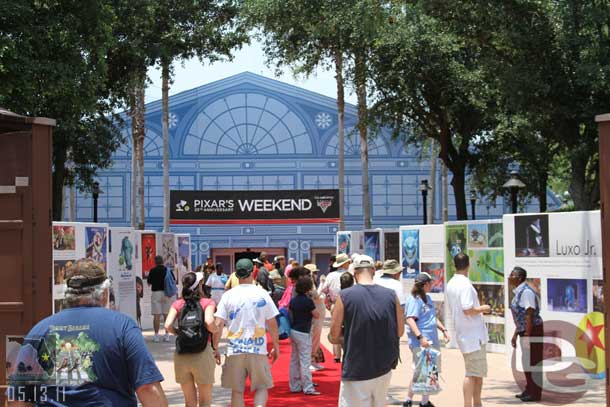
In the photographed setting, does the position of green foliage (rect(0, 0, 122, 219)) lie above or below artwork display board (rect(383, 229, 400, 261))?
above

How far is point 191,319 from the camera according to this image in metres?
10.2

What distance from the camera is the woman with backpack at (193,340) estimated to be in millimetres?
10117

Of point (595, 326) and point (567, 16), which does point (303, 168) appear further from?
point (595, 326)

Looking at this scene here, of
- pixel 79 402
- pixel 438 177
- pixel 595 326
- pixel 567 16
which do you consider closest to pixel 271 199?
pixel 438 177

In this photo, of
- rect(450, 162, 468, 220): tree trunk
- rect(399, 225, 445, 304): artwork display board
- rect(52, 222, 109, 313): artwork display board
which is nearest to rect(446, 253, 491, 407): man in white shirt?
rect(52, 222, 109, 313): artwork display board

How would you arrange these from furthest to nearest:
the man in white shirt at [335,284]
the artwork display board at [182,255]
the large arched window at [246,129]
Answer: the large arched window at [246,129] → the artwork display board at [182,255] → the man in white shirt at [335,284]

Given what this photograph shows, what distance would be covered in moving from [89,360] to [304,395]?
350 inches

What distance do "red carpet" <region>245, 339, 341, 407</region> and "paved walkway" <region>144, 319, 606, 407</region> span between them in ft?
0.37

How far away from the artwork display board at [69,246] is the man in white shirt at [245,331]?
19.3 ft

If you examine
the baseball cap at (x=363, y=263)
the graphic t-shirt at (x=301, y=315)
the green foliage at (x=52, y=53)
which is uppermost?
the green foliage at (x=52, y=53)

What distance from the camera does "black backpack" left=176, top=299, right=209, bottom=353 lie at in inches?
397

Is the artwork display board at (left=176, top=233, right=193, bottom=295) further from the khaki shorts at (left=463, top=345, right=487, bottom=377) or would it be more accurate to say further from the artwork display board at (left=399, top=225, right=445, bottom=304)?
the khaki shorts at (left=463, top=345, right=487, bottom=377)

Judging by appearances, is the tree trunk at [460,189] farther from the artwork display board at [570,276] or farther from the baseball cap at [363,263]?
the baseball cap at [363,263]

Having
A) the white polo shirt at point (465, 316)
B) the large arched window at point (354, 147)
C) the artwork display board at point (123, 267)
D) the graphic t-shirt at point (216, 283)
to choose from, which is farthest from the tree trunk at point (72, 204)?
the white polo shirt at point (465, 316)
